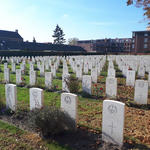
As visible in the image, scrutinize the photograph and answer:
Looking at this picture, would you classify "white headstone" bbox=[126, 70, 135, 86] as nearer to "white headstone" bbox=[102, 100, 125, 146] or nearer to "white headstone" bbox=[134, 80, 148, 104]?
"white headstone" bbox=[134, 80, 148, 104]

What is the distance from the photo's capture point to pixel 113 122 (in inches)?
135

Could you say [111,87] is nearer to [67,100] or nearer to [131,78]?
[131,78]

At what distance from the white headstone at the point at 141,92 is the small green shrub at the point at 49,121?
320cm

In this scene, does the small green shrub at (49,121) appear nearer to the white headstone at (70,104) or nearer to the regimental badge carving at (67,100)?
the white headstone at (70,104)

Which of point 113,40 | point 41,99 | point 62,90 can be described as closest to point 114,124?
point 41,99

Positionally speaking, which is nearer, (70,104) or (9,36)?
(70,104)

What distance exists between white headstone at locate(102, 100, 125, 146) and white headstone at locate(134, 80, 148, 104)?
2.91 metres

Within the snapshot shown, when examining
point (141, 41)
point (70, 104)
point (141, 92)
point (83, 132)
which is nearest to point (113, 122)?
point (83, 132)

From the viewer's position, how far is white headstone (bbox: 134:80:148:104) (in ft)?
19.2

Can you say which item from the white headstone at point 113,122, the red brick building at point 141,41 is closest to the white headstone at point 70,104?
the white headstone at point 113,122

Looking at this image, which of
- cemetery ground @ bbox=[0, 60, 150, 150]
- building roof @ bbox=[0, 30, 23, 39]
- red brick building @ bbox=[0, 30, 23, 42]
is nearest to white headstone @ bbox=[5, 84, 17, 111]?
cemetery ground @ bbox=[0, 60, 150, 150]

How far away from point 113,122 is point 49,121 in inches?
53.5

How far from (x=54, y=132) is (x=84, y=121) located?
1.11 metres

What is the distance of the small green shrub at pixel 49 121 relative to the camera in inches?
145
